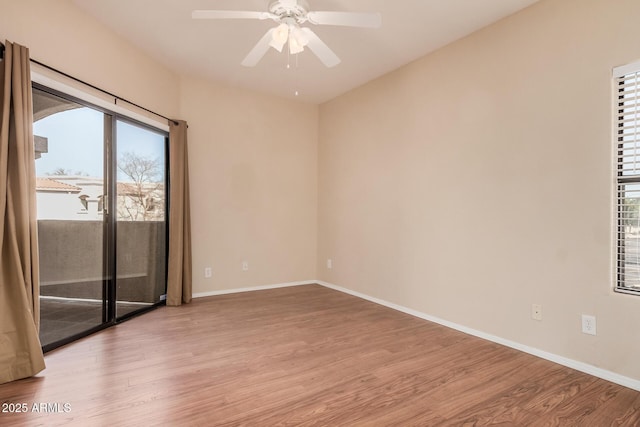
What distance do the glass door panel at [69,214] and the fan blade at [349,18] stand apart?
213 cm

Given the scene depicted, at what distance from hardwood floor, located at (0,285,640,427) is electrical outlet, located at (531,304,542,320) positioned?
325mm

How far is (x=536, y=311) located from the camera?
250 cm

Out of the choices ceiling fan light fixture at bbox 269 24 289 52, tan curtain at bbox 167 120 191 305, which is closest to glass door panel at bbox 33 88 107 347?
tan curtain at bbox 167 120 191 305

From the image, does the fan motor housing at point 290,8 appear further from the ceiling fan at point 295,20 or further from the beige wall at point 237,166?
the beige wall at point 237,166

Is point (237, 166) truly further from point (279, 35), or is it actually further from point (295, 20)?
point (295, 20)

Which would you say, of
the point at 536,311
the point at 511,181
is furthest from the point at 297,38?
the point at 536,311

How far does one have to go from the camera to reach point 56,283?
2.61m

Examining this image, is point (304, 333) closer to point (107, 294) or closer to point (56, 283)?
point (107, 294)

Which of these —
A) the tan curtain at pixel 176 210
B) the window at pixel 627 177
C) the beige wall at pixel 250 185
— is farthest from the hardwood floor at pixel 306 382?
the beige wall at pixel 250 185

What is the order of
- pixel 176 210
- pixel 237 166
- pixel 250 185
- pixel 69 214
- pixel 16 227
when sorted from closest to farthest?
pixel 16 227, pixel 69 214, pixel 176 210, pixel 237 166, pixel 250 185

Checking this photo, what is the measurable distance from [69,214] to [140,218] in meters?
0.86

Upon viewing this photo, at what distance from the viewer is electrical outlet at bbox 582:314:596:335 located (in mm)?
2209

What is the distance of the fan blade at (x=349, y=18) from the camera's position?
2057 mm

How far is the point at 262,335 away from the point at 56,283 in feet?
5.70
